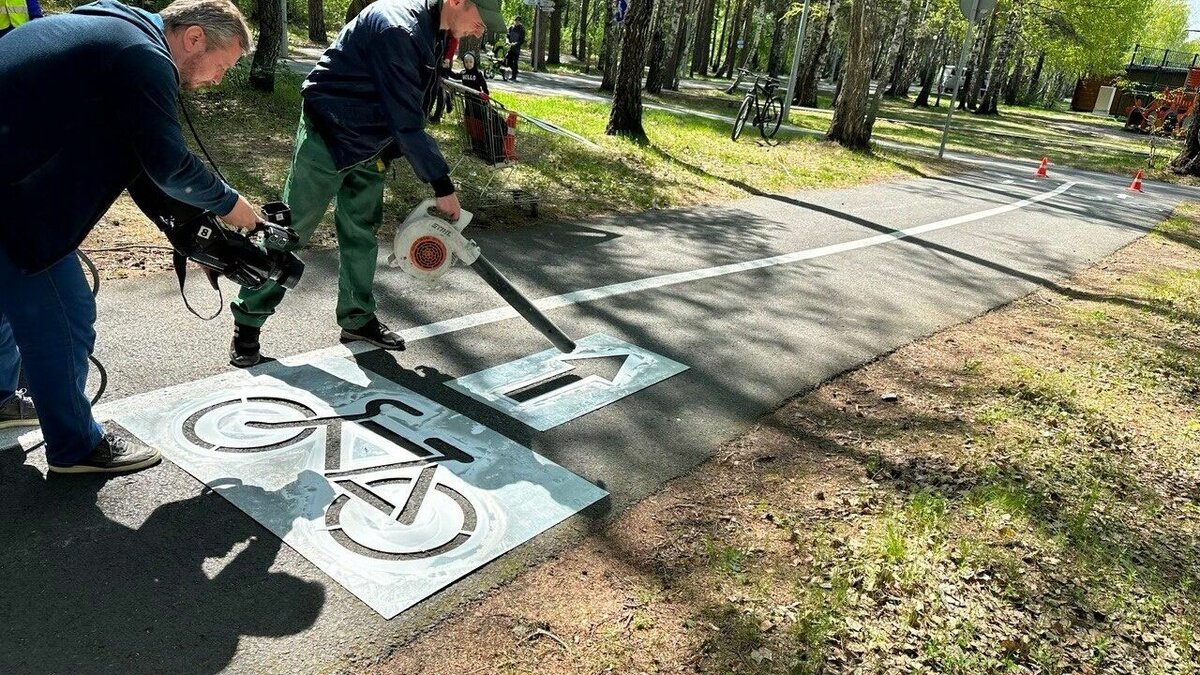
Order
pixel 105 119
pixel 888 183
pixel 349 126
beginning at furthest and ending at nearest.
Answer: pixel 888 183 → pixel 349 126 → pixel 105 119

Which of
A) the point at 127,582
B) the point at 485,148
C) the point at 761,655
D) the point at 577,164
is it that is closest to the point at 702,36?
the point at 577,164

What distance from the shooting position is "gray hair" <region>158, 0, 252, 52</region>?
283 cm

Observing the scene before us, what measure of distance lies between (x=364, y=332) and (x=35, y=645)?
8.06ft

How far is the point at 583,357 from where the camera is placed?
15.6ft

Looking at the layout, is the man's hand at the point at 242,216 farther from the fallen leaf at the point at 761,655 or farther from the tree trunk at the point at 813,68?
the tree trunk at the point at 813,68

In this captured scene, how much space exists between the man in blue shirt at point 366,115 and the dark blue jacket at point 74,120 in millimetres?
1232

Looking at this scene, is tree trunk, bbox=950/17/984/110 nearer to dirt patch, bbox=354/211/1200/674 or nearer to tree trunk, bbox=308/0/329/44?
tree trunk, bbox=308/0/329/44

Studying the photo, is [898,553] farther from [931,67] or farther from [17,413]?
[931,67]

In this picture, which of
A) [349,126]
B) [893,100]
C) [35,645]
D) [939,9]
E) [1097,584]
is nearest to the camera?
[35,645]

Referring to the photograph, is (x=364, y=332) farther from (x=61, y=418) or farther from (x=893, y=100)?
(x=893, y=100)

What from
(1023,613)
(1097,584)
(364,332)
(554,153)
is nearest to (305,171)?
(364,332)

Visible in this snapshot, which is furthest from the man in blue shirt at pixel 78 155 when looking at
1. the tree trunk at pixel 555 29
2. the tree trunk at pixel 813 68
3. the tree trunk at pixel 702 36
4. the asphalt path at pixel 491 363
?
the tree trunk at pixel 702 36

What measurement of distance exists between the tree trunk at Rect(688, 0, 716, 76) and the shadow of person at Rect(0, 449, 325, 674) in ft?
135

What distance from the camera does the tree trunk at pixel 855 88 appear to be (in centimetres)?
1480
